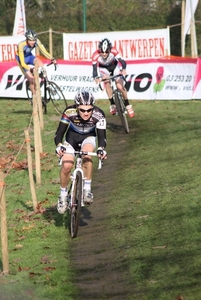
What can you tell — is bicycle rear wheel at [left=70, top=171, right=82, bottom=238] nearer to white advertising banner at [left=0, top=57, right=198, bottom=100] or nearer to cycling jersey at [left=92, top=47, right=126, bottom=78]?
cycling jersey at [left=92, top=47, right=126, bottom=78]

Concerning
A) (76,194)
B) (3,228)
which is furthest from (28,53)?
(3,228)

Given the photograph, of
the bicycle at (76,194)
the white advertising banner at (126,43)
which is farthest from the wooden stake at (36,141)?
the white advertising banner at (126,43)

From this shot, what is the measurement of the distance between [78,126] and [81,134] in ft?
0.59

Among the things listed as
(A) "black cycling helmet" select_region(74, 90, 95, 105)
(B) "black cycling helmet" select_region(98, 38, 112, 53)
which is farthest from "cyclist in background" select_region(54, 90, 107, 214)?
(B) "black cycling helmet" select_region(98, 38, 112, 53)

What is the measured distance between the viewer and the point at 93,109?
11.7 meters

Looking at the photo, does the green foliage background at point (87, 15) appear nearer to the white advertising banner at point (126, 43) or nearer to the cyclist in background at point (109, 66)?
the white advertising banner at point (126, 43)

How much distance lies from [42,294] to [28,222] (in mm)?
3651

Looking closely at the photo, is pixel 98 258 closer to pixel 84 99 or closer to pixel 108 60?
pixel 84 99

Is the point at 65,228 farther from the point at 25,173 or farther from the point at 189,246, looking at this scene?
the point at 25,173

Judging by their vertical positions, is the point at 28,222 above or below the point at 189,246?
below

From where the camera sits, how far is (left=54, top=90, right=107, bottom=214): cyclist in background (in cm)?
1143

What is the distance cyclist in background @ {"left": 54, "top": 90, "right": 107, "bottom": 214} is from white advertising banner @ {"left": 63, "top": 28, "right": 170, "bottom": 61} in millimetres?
19559

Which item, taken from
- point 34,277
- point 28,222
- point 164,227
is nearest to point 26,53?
point 28,222

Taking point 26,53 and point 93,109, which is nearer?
point 93,109
